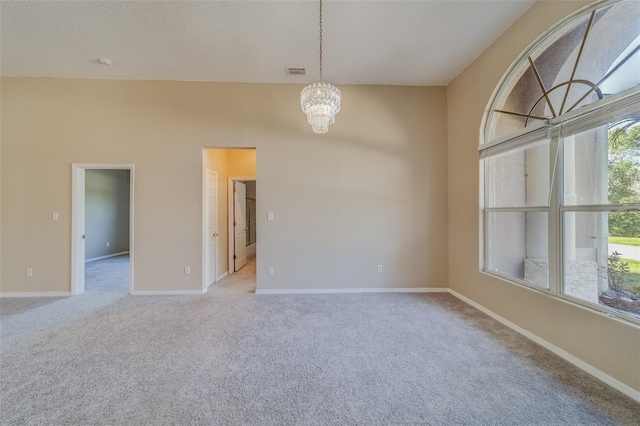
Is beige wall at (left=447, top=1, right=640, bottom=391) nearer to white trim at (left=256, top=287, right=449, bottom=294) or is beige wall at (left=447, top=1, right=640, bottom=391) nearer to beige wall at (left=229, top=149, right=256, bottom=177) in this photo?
white trim at (left=256, top=287, right=449, bottom=294)

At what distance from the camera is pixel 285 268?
12.8 ft

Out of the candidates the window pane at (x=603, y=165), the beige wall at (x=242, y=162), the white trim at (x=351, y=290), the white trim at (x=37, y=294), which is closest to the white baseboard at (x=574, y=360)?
the white trim at (x=351, y=290)

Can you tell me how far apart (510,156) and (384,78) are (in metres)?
2.17

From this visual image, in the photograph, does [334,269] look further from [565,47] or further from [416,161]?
[565,47]

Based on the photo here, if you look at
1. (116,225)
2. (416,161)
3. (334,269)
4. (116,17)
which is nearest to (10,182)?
(116,17)

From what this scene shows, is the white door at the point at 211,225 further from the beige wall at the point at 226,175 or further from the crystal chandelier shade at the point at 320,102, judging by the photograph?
the crystal chandelier shade at the point at 320,102

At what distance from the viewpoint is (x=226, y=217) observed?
493cm

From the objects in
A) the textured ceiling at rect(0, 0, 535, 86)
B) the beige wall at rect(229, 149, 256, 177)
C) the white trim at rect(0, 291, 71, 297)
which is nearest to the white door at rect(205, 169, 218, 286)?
the beige wall at rect(229, 149, 256, 177)

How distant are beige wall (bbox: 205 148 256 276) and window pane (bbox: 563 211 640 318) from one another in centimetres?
479

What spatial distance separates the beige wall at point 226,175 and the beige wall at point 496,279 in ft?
12.4

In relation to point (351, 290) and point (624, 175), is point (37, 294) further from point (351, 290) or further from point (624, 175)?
point (624, 175)

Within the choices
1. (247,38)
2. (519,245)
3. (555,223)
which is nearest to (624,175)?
(555,223)

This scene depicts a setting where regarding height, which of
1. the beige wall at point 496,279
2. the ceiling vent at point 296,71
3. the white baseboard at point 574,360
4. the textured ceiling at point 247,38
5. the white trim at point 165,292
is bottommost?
the white baseboard at point 574,360

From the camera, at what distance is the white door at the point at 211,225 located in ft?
13.6
